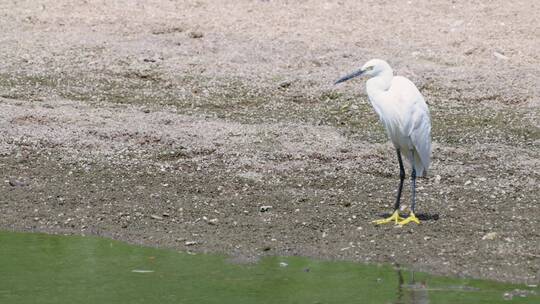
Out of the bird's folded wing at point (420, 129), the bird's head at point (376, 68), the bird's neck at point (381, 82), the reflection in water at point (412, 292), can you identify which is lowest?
the reflection in water at point (412, 292)

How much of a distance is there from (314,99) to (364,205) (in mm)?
3238

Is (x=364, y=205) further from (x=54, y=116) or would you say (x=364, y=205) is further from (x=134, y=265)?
(x=54, y=116)

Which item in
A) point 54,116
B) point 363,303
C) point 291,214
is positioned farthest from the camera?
point 54,116

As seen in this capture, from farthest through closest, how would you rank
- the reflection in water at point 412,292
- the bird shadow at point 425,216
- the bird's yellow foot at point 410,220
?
the bird shadow at point 425,216 < the bird's yellow foot at point 410,220 < the reflection in water at point 412,292

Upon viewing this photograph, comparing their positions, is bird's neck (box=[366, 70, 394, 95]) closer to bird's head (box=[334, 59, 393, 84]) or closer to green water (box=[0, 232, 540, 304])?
bird's head (box=[334, 59, 393, 84])

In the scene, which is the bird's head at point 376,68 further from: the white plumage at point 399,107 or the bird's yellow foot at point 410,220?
the bird's yellow foot at point 410,220

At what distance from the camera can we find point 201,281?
7168 mm

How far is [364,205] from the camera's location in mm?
8641

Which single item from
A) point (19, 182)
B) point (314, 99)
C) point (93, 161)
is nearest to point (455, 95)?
point (314, 99)

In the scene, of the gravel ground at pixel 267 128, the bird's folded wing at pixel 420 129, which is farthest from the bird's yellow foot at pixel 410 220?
the bird's folded wing at pixel 420 129

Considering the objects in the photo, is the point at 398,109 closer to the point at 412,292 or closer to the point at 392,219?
the point at 392,219

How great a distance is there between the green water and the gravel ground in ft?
0.70

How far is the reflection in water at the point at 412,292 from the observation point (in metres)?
6.76

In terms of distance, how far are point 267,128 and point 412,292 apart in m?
4.00
